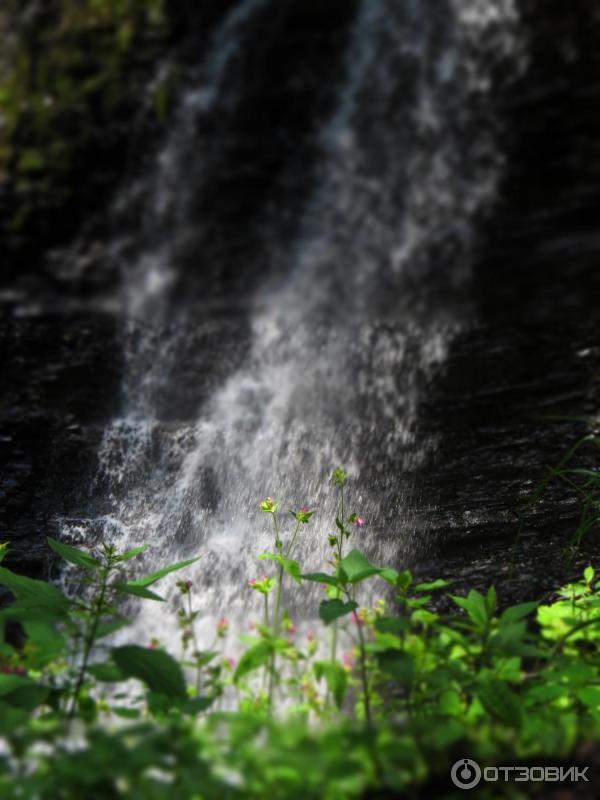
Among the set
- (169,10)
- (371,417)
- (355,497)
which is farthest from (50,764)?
(169,10)

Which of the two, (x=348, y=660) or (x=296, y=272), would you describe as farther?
(x=296, y=272)

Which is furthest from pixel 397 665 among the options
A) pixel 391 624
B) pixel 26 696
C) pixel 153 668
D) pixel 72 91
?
pixel 72 91

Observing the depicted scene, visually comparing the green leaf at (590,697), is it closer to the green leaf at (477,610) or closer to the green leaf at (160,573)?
the green leaf at (477,610)

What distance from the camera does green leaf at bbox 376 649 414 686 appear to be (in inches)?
52.0

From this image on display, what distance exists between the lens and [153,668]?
1.29 meters

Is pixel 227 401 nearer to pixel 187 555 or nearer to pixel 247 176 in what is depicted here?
pixel 187 555

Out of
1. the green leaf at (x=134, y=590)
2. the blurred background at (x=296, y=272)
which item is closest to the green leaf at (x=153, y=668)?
the green leaf at (x=134, y=590)

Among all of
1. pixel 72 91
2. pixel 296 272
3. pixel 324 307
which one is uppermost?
pixel 72 91

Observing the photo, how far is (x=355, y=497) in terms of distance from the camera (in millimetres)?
3875

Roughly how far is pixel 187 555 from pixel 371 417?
6.48 feet

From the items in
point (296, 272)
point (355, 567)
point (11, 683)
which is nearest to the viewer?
point (11, 683)

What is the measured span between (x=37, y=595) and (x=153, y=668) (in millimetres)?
353

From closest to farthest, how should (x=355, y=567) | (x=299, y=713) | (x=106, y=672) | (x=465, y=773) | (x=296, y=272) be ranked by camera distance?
(x=465, y=773), (x=106, y=672), (x=355, y=567), (x=299, y=713), (x=296, y=272)

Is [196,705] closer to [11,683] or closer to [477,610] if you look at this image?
[11,683]
